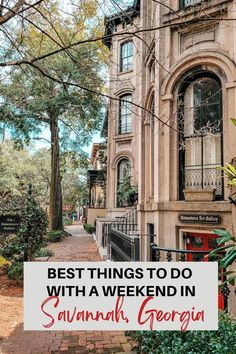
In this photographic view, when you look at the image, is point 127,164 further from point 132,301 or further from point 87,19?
point 132,301

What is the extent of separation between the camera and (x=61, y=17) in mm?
4945

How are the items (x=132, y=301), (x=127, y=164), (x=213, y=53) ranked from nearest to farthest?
(x=132, y=301)
(x=213, y=53)
(x=127, y=164)

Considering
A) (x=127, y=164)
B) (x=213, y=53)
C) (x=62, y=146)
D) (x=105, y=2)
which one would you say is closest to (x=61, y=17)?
(x=105, y=2)

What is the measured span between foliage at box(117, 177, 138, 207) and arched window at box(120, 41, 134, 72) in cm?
697

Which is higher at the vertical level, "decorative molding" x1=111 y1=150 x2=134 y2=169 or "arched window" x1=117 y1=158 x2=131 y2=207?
"decorative molding" x1=111 y1=150 x2=134 y2=169

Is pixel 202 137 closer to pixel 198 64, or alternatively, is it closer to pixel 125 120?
pixel 198 64

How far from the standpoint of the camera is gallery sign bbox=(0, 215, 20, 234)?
8906mm

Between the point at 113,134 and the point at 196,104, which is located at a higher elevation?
the point at 113,134

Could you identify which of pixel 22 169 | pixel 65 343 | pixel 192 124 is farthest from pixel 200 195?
pixel 22 169

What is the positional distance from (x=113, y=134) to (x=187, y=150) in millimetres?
11827

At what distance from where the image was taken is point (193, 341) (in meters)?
2.97

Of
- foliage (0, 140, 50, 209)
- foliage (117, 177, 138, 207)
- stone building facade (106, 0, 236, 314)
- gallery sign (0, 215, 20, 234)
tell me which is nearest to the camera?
stone building facade (106, 0, 236, 314)

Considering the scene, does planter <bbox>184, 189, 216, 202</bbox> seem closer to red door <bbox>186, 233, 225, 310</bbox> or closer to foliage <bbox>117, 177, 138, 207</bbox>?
red door <bbox>186, 233, 225, 310</bbox>

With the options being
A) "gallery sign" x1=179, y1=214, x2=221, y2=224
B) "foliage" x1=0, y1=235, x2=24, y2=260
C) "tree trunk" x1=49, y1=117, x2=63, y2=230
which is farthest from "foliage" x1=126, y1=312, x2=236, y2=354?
"tree trunk" x1=49, y1=117, x2=63, y2=230
